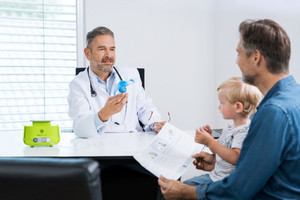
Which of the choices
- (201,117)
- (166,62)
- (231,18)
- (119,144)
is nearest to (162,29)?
(166,62)

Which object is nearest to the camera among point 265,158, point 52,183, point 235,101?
point 52,183

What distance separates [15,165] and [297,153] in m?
0.80

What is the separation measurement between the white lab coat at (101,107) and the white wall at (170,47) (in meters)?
1.33

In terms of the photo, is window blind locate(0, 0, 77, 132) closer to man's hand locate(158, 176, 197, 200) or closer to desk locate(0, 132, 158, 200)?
desk locate(0, 132, 158, 200)

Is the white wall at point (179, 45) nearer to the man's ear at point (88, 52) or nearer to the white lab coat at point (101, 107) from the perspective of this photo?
the man's ear at point (88, 52)

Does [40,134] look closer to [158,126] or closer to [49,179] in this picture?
[158,126]

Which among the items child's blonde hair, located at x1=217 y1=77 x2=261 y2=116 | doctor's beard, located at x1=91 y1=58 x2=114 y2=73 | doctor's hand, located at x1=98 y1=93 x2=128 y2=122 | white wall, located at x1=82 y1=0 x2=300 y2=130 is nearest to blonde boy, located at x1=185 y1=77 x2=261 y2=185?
child's blonde hair, located at x1=217 y1=77 x2=261 y2=116

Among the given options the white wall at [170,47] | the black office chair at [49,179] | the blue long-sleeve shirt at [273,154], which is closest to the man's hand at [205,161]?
the blue long-sleeve shirt at [273,154]

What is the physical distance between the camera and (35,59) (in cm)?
379

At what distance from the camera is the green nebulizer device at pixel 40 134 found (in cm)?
181

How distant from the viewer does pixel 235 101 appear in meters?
1.55

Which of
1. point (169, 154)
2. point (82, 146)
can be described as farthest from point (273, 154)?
point (82, 146)

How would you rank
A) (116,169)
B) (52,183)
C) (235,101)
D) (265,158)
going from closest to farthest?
(52,183)
(265,158)
(235,101)
(116,169)

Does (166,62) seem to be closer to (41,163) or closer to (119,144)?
(119,144)
